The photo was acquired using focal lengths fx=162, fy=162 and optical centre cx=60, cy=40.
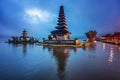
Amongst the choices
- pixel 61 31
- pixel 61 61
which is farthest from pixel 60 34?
pixel 61 61

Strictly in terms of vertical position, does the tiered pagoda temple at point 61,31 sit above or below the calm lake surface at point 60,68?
above

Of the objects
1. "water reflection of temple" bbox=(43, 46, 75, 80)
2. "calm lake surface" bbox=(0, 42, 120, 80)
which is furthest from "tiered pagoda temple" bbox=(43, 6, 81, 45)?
"calm lake surface" bbox=(0, 42, 120, 80)

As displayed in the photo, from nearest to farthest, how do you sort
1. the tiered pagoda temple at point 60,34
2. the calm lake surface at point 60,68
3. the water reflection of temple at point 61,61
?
the calm lake surface at point 60,68 → the water reflection of temple at point 61,61 → the tiered pagoda temple at point 60,34

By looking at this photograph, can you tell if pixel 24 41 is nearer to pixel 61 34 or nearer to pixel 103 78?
pixel 61 34

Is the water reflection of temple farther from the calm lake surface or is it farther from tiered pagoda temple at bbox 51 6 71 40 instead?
tiered pagoda temple at bbox 51 6 71 40

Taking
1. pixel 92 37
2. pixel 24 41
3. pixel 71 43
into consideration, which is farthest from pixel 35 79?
pixel 92 37

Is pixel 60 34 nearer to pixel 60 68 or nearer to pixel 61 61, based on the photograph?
pixel 61 61

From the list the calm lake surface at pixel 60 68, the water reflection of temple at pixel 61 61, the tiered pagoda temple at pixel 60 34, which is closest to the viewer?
the calm lake surface at pixel 60 68

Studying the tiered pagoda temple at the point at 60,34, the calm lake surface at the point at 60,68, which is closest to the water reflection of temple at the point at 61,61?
the calm lake surface at the point at 60,68

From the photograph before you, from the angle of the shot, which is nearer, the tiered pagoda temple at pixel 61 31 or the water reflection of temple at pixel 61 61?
the water reflection of temple at pixel 61 61

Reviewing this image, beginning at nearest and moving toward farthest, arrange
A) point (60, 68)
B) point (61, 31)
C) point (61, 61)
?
point (60, 68), point (61, 61), point (61, 31)

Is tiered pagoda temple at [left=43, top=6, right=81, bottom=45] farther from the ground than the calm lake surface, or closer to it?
farther from the ground

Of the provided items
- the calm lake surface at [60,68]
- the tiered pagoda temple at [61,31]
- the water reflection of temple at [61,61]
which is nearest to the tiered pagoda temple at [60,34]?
the tiered pagoda temple at [61,31]

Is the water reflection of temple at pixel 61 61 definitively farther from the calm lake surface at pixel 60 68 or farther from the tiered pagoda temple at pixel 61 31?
the tiered pagoda temple at pixel 61 31
